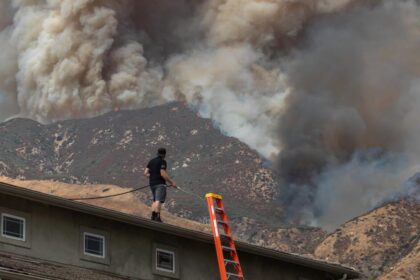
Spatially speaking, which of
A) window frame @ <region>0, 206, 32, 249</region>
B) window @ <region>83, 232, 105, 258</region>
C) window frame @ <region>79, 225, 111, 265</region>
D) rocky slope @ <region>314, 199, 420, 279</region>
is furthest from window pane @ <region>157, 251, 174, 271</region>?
rocky slope @ <region>314, 199, 420, 279</region>

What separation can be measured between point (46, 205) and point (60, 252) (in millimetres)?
1161

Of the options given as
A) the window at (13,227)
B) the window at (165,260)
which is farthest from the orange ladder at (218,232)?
the window at (13,227)

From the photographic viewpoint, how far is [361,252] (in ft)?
420

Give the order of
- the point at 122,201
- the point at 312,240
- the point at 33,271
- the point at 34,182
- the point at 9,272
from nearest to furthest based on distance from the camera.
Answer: the point at 9,272 → the point at 33,271 → the point at 312,240 → the point at 122,201 → the point at 34,182

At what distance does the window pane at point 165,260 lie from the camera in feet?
107

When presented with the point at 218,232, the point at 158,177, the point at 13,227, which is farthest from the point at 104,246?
the point at 218,232

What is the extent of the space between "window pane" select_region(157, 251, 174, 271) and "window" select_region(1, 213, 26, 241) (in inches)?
170

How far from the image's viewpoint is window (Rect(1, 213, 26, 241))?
28875 mm

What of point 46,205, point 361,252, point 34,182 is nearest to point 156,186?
point 46,205

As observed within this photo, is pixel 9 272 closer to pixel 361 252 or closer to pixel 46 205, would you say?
pixel 46 205

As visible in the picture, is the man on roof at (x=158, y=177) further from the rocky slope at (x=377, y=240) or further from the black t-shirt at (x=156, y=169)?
the rocky slope at (x=377, y=240)

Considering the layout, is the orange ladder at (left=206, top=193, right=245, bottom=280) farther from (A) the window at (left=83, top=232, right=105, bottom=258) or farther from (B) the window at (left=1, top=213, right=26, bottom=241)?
(B) the window at (left=1, top=213, right=26, bottom=241)

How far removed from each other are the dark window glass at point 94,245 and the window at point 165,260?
6.06 feet

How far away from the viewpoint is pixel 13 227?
95.9ft
